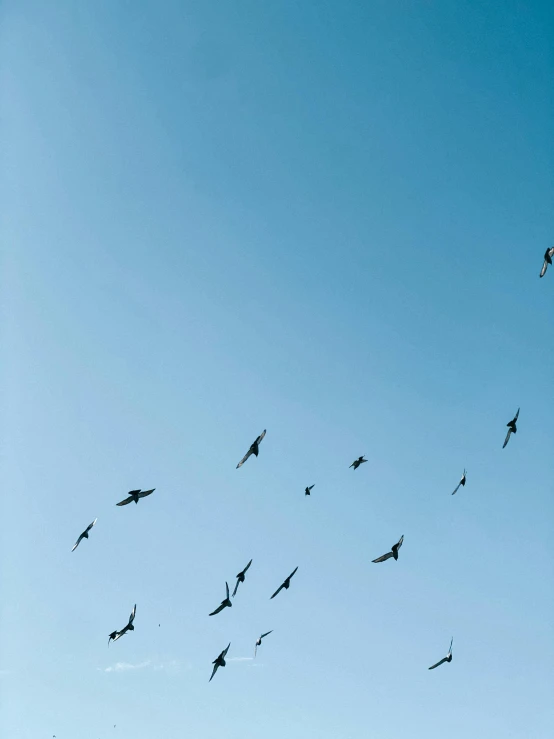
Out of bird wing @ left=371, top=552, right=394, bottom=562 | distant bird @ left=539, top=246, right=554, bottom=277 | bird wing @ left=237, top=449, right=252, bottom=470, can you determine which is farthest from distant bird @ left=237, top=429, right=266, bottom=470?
distant bird @ left=539, top=246, right=554, bottom=277

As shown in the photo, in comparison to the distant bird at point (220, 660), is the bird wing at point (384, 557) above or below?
above

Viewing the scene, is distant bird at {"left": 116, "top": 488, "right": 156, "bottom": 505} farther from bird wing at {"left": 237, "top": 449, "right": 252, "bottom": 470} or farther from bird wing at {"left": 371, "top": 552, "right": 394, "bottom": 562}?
bird wing at {"left": 371, "top": 552, "right": 394, "bottom": 562}

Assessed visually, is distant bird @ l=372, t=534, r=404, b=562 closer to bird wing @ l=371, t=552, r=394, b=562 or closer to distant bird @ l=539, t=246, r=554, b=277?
bird wing @ l=371, t=552, r=394, b=562

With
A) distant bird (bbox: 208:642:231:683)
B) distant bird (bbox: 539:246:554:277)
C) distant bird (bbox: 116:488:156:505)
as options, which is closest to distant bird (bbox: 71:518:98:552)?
distant bird (bbox: 116:488:156:505)

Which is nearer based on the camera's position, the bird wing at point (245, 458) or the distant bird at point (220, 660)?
the bird wing at point (245, 458)

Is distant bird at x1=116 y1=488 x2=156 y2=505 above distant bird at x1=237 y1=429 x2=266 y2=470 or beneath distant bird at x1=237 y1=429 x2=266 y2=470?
beneath

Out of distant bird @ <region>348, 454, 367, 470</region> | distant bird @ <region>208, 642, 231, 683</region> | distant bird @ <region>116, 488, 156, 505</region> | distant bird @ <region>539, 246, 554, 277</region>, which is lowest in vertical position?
distant bird @ <region>208, 642, 231, 683</region>

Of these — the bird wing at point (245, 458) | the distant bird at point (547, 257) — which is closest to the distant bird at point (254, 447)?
the bird wing at point (245, 458)

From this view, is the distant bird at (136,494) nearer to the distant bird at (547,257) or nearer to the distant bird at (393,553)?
the distant bird at (393,553)

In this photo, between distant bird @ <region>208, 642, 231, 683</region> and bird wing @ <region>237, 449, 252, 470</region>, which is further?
distant bird @ <region>208, 642, 231, 683</region>

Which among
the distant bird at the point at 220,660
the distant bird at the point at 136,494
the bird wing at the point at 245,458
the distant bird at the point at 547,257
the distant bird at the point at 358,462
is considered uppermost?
the distant bird at the point at 547,257

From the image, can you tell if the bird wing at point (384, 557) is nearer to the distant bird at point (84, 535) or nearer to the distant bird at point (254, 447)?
the distant bird at point (254, 447)

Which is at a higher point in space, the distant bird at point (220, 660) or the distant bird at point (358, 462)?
the distant bird at point (358, 462)

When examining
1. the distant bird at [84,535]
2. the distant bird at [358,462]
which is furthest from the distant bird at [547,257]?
the distant bird at [84,535]
